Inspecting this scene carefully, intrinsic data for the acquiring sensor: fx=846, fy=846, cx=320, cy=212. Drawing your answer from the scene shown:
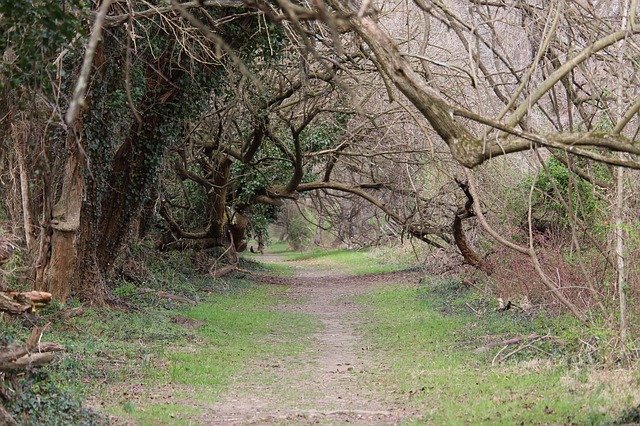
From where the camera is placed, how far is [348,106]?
20266mm

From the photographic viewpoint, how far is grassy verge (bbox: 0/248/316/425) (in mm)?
8164

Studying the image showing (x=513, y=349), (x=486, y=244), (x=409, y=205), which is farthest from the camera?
(x=409, y=205)

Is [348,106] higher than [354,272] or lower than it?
higher

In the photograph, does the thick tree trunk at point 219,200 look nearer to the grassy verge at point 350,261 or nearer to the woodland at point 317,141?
the woodland at point 317,141

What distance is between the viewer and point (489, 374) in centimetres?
1048

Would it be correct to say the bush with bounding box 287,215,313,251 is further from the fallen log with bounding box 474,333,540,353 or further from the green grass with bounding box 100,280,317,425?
the fallen log with bounding box 474,333,540,353

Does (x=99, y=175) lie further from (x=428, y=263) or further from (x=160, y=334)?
(x=428, y=263)

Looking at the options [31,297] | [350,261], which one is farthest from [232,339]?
[350,261]

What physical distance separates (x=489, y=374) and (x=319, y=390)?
6.94 feet

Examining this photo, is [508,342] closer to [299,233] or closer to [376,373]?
[376,373]

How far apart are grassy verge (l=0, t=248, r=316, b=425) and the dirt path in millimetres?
326

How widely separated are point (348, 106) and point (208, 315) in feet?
19.8

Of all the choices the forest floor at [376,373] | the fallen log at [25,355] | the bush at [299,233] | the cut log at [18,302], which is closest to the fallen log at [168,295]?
the forest floor at [376,373]

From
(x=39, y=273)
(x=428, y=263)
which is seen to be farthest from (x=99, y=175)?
(x=428, y=263)
